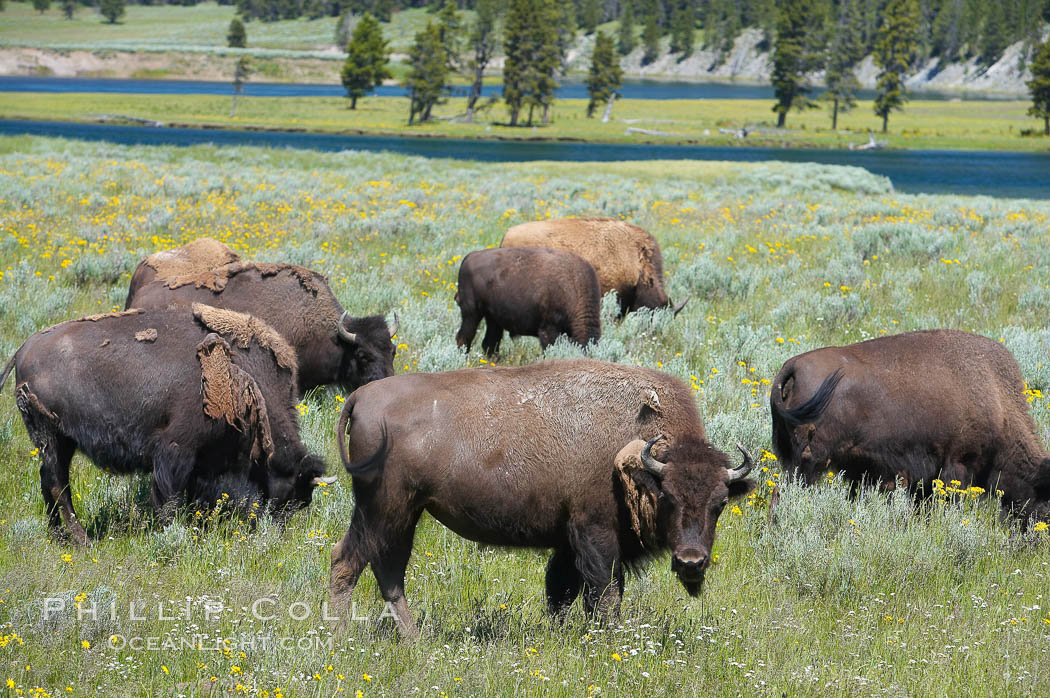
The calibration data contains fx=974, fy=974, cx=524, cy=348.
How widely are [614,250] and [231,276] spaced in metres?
5.32

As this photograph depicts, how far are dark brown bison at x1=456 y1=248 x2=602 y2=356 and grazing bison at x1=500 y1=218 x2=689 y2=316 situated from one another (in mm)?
1562

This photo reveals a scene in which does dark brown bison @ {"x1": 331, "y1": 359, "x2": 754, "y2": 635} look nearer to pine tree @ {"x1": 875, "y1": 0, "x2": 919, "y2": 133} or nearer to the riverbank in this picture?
the riverbank

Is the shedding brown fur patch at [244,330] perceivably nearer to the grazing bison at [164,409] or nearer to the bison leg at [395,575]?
the grazing bison at [164,409]

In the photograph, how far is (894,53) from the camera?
88812 mm

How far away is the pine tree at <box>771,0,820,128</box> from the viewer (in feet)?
282

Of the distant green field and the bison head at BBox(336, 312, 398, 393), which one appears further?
the distant green field

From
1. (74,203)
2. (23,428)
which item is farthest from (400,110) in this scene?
(23,428)

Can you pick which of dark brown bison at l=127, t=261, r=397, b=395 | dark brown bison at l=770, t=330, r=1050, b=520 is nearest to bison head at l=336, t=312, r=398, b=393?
dark brown bison at l=127, t=261, r=397, b=395

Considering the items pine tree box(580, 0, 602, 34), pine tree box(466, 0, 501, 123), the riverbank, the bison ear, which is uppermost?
pine tree box(580, 0, 602, 34)

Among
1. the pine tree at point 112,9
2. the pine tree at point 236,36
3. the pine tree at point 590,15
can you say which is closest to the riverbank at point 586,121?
the pine tree at point 236,36

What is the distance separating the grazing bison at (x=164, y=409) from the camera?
533 cm

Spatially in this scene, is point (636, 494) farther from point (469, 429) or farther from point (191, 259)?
point (191, 259)

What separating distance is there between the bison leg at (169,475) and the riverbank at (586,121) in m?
62.3

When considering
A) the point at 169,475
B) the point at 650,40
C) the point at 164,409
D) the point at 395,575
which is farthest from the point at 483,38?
the point at 395,575
